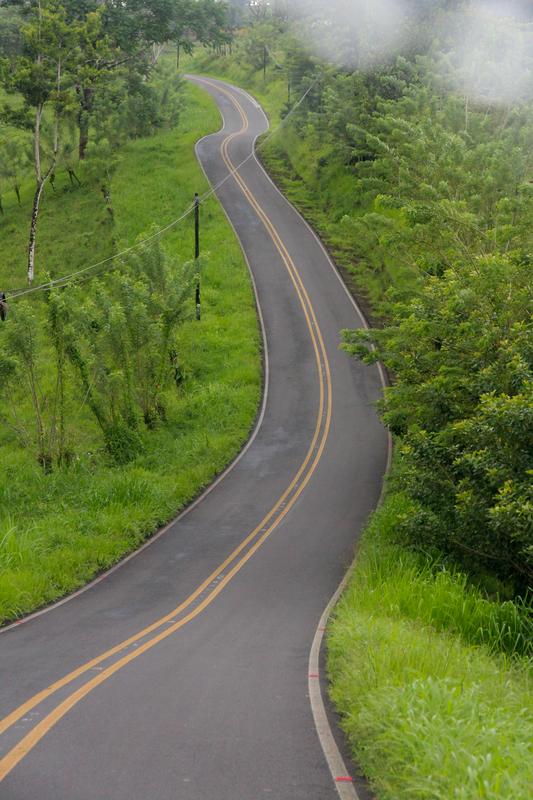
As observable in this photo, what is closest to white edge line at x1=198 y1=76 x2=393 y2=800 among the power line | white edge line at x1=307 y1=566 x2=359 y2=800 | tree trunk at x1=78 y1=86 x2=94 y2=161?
white edge line at x1=307 y1=566 x2=359 y2=800

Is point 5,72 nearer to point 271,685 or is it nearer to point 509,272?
point 509,272

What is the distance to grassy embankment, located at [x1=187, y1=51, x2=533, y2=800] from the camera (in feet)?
20.7

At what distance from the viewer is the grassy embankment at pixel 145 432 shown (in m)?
18.7

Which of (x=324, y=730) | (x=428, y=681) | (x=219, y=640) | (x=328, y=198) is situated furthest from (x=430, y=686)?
(x=328, y=198)

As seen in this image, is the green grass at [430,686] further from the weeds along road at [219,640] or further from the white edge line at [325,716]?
the weeds along road at [219,640]

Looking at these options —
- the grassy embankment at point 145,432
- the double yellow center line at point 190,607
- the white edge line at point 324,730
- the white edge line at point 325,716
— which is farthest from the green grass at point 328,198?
the white edge line at point 324,730

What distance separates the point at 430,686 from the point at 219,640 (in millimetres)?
5563

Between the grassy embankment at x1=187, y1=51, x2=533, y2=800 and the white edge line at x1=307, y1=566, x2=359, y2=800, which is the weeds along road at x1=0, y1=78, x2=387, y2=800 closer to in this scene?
the white edge line at x1=307, y1=566, x2=359, y2=800

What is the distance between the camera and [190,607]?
1567cm

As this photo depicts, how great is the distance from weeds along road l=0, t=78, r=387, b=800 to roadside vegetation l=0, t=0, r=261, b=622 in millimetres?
1105

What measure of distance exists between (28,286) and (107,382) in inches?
817

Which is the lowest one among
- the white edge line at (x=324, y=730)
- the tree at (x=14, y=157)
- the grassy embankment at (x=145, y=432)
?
the grassy embankment at (x=145, y=432)

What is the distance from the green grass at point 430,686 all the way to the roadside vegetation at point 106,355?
7.00 meters

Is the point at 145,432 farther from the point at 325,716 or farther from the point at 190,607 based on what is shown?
the point at 325,716
